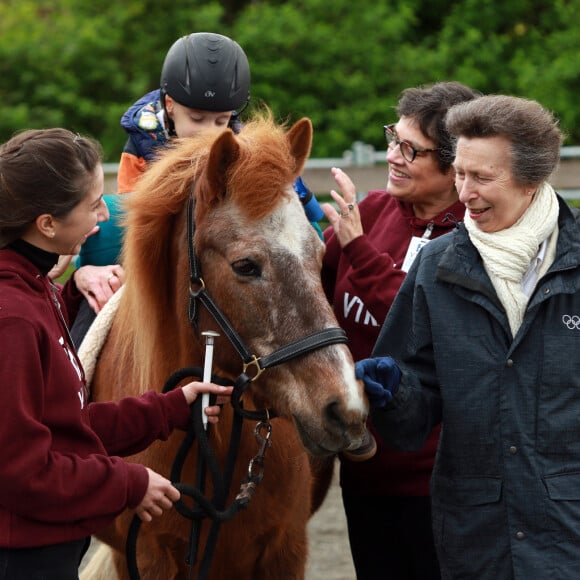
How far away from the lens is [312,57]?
13.0 meters

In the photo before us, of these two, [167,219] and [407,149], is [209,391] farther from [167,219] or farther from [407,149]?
[407,149]

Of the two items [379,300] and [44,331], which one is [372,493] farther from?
[44,331]

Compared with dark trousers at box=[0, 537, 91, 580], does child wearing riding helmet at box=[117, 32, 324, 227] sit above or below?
above

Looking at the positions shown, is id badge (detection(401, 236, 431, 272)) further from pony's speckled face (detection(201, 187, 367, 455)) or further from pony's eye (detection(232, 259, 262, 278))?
pony's eye (detection(232, 259, 262, 278))

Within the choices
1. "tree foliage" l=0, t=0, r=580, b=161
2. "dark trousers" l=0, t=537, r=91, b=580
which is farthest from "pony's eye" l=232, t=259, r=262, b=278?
"tree foliage" l=0, t=0, r=580, b=161

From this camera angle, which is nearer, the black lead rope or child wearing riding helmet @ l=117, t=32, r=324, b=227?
the black lead rope

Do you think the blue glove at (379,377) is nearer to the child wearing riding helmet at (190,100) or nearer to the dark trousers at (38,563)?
the dark trousers at (38,563)

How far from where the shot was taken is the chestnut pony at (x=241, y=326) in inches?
113

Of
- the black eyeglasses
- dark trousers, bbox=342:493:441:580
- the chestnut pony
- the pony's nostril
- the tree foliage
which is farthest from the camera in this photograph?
the tree foliage

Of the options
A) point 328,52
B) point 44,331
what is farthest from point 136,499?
point 328,52

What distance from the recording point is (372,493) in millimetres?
3812

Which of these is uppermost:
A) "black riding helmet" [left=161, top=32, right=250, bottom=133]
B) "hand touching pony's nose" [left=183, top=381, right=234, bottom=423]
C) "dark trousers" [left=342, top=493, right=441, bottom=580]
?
"black riding helmet" [left=161, top=32, right=250, bottom=133]

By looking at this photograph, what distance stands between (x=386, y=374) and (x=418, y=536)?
1.05m

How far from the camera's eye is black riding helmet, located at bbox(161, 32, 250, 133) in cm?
377
